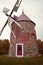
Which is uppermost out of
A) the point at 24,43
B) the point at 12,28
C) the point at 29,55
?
the point at 12,28

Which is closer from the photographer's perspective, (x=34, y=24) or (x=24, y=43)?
(x=24, y=43)

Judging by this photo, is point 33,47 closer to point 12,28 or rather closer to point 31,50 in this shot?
point 31,50

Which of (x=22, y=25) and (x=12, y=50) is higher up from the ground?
(x=22, y=25)

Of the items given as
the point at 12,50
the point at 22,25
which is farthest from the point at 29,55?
the point at 22,25

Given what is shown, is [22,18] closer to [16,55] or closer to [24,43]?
[24,43]

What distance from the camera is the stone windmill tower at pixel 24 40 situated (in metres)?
30.1

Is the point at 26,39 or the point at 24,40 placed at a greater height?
the point at 26,39

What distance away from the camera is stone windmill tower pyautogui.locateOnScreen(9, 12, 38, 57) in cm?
3014

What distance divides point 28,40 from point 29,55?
7.82 feet

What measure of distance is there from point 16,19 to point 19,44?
14.1 feet

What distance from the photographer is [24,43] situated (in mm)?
30234

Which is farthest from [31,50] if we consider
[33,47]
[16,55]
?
[16,55]

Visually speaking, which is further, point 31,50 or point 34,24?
point 34,24

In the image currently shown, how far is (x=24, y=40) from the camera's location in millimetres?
30344
